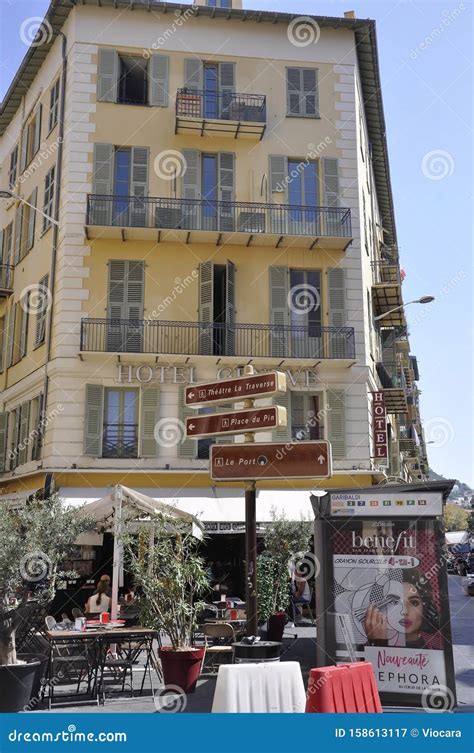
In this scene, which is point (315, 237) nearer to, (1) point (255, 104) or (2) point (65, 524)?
(1) point (255, 104)

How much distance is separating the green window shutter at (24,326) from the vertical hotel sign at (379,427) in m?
10.3

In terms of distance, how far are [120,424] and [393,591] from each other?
40.4 ft

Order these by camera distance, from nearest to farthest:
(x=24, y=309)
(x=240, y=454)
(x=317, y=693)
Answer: (x=317, y=693)
(x=240, y=454)
(x=24, y=309)

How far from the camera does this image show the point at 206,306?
68.5 feet

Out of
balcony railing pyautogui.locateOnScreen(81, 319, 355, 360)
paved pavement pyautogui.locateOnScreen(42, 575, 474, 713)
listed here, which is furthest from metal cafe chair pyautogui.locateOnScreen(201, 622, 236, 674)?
balcony railing pyautogui.locateOnScreen(81, 319, 355, 360)

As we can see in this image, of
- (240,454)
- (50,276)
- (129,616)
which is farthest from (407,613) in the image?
(50,276)

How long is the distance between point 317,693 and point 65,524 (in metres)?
4.67

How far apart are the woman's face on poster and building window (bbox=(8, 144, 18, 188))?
71.8 ft

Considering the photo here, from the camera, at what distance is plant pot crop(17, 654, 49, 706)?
27.5 feet
